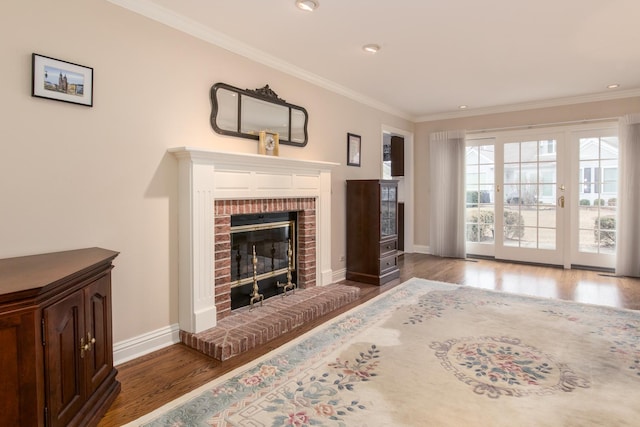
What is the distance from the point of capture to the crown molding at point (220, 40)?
249 centimetres

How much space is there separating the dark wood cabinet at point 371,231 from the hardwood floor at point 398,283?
20cm

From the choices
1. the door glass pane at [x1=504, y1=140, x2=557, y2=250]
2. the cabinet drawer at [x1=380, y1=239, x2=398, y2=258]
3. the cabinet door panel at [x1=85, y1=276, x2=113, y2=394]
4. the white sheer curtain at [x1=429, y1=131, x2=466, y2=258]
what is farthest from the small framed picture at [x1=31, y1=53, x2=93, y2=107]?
the door glass pane at [x1=504, y1=140, x2=557, y2=250]

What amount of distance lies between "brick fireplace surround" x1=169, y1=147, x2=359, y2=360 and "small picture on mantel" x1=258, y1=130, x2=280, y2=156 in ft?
0.57

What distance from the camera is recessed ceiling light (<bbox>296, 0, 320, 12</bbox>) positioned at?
250cm

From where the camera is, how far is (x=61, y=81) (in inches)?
83.0

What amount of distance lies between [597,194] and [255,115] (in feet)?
16.6

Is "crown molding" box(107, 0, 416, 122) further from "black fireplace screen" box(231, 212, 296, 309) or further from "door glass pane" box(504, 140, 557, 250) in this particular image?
"door glass pane" box(504, 140, 557, 250)

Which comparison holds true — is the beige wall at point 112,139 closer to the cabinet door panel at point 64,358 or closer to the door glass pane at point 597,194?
the cabinet door panel at point 64,358

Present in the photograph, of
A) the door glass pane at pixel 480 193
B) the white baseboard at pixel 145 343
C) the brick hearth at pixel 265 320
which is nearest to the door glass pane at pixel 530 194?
the door glass pane at pixel 480 193

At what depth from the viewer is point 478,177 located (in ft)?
19.9

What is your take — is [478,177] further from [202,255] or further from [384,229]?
[202,255]

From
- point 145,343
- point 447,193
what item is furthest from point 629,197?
point 145,343

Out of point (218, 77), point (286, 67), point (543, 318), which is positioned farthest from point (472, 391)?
point (286, 67)

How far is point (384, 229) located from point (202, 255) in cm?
254
